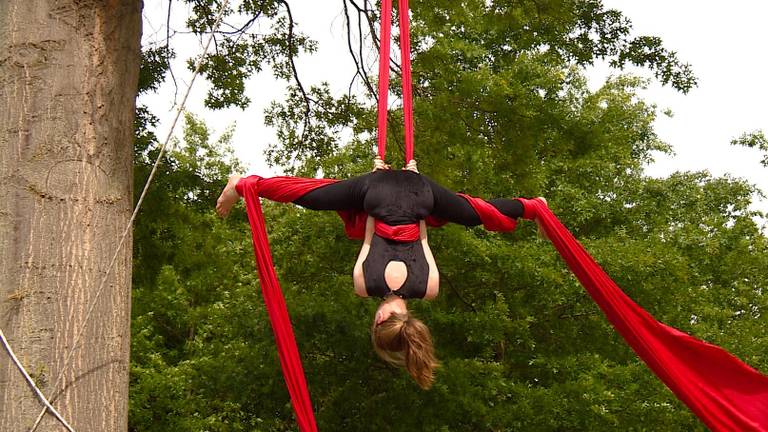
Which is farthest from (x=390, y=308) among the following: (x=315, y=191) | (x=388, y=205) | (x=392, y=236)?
(x=315, y=191)

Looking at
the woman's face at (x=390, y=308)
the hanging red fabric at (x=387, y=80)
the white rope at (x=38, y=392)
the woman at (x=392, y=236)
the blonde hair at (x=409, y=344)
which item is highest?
the hanging red fabric at (x=387, y=80)

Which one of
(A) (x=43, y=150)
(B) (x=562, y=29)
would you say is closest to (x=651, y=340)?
(A) (x=43, y=150)

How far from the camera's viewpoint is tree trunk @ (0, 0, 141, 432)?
7.68 ft

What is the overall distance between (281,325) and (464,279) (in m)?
5.59

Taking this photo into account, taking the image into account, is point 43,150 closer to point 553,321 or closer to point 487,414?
point 487,414

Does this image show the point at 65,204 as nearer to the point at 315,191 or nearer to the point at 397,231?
the point at 315,191

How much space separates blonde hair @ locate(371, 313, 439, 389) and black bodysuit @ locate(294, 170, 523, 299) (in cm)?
14

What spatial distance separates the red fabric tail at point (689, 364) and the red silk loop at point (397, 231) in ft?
1.86

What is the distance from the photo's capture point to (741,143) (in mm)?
13430

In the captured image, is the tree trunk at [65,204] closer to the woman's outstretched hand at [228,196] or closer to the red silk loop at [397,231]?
the woman's outstretched hand at [228,196]

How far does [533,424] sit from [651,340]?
4554 mm

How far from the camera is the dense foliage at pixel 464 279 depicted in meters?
5.91

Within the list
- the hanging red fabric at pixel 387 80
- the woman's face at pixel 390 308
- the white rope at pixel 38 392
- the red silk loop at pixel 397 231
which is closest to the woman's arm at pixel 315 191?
the red silk loop at pixel 397 231

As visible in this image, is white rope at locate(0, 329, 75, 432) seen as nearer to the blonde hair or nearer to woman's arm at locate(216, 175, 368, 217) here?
woman's arm at locate(216, 175, 368, 217)
